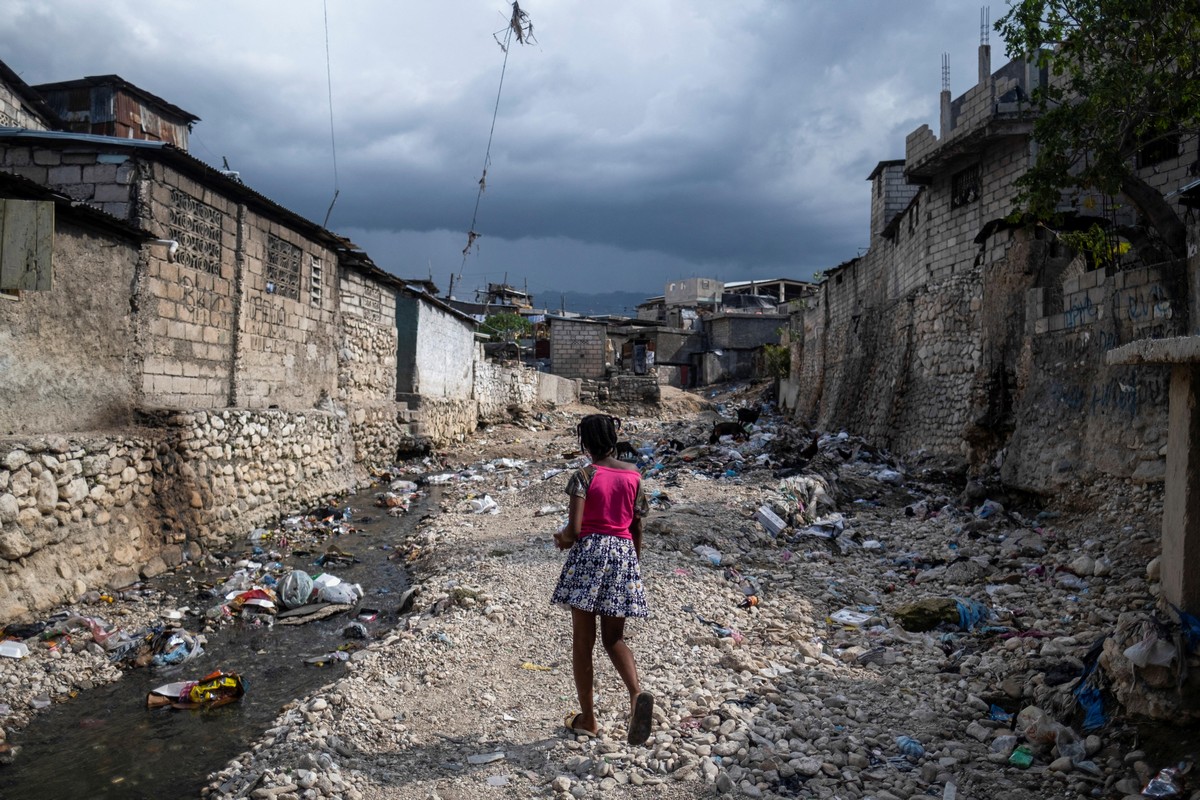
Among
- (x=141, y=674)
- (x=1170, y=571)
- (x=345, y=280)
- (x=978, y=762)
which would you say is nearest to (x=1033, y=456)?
(x=1170, y=571)

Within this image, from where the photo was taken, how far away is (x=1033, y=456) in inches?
334

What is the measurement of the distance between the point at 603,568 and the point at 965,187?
Answer: 486 inches

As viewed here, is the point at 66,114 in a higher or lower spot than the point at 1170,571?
higher

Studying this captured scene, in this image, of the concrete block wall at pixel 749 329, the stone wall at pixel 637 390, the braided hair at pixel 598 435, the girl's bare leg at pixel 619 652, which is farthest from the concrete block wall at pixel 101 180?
the concrete block wall at pixel 749 329

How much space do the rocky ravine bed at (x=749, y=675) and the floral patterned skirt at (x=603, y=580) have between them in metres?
0.69

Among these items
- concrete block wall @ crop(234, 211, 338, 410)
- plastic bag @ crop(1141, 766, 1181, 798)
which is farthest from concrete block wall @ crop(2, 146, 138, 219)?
plastic bag @ crop(1141, 766, 1181, 798)

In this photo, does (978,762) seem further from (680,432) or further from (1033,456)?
(680,432)

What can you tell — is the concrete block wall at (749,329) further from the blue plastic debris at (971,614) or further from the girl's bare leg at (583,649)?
the girl's bare leg at (583,649)

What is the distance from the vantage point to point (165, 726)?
422 cm

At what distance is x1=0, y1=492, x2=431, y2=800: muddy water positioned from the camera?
3.62m

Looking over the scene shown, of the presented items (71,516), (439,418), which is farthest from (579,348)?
(71,516)

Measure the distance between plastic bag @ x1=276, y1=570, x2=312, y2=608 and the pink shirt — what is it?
13.4ft

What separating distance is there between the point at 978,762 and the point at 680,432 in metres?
17.7

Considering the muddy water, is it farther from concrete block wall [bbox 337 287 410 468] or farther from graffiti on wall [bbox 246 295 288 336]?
concrete block wall [bbox 337 287 410 468]
